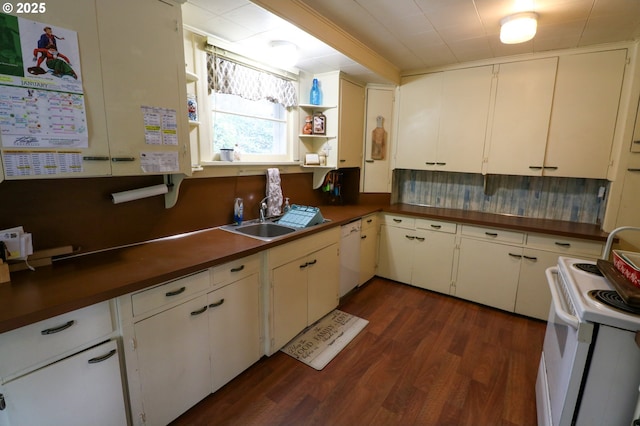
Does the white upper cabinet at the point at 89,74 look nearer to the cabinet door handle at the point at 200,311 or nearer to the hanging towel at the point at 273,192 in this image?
the cabinet door handle at the point at 200,311

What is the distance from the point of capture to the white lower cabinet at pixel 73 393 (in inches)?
41.9

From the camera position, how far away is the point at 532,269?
104 inches

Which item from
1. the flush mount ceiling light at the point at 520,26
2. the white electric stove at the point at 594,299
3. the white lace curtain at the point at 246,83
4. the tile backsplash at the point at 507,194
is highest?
the flush mount ceiling light at the point at 520,26

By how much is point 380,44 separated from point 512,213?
7.20ft

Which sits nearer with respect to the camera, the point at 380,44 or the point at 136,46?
the point at 136,46

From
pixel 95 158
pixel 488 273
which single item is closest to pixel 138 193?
pixel 95 158

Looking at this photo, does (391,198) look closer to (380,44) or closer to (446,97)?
(446,97)

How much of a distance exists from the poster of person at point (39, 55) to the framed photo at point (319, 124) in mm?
1953

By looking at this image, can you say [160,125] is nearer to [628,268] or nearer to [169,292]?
[169,292]

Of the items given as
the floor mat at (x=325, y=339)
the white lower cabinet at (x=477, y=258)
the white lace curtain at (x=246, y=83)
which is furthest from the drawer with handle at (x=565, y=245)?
the white lace curtain at (x=246, y=83)

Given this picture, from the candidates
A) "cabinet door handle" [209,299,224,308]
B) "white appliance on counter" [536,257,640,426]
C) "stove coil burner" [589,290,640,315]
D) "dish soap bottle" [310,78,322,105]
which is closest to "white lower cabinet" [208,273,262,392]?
"cabinet door handle" [209,299,224,308]

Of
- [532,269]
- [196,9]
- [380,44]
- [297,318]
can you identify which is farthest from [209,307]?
[532,269]

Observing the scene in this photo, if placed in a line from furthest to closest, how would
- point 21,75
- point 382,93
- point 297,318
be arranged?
point 382,93 < point 297,318 < point 21,75

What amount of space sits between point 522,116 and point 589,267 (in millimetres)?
1739
